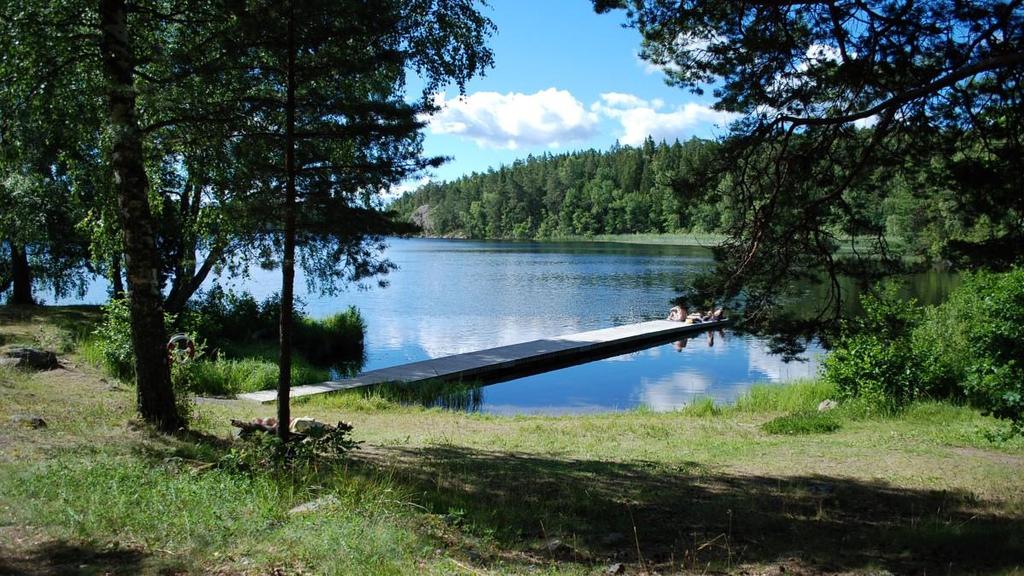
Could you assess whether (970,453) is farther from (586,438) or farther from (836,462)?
(586,438)

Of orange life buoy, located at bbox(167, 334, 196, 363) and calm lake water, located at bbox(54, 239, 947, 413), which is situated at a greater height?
orange life buoy, located at bbox(167, 334, 196, 363)

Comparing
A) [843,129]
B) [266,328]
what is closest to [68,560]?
[843,129]

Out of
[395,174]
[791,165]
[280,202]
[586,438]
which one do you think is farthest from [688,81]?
[586,438]

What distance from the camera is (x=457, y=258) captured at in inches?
2613

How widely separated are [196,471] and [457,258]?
60957 mm

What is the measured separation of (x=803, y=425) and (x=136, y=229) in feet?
29.8

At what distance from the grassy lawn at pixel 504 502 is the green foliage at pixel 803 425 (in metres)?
0.48

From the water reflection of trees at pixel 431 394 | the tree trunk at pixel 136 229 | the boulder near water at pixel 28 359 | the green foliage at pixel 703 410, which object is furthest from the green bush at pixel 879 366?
Answer: the boulder near water at pixel 28 359

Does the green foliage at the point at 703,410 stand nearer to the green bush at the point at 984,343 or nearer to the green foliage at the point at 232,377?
the green bush at the point at 984,343

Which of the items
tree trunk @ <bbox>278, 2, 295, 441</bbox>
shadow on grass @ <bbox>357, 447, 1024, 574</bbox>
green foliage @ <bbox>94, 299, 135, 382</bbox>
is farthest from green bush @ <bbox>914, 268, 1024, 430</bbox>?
green foliage @ <bbox>94, 299, 135, 382</bbox>

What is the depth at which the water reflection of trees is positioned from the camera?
14.1 metres

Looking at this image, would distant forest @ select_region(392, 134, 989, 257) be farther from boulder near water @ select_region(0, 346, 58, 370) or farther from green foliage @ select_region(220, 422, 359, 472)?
green foliage @ select_region(220, 422, 359, 472)

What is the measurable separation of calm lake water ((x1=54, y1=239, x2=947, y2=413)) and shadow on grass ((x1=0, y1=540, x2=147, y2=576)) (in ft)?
20.5

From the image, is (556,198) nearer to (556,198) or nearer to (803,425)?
(556,198)
